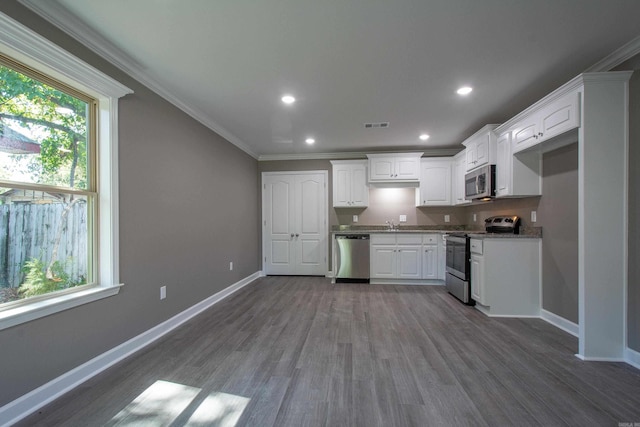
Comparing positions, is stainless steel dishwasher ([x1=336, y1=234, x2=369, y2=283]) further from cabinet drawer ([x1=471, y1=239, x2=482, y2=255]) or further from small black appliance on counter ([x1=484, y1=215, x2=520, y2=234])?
small black appliance on counter ([x1=484, y1=215, x2=520, y2=234])

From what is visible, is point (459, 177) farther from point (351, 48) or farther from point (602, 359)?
point (351, 48)

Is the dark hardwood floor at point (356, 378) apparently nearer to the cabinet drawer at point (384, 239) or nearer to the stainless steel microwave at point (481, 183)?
the stainless steel microwave at point (481, 183)

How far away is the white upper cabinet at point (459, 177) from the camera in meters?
4.48

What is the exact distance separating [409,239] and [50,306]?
4.42 metres

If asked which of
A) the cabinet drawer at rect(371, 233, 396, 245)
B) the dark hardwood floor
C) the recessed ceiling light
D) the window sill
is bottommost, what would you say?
the dark hardwood floor

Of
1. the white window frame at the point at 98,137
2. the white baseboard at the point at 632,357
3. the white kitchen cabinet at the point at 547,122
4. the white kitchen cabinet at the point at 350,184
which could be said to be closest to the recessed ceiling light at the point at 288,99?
the white window frame at the point at 98,137

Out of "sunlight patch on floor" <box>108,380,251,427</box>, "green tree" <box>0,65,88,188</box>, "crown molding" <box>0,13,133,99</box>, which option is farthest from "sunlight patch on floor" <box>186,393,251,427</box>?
"crown molding" <box>0,13,133,99</box>

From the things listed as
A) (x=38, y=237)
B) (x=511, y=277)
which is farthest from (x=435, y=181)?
(x=38, y=237)

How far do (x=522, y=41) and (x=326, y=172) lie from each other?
3.73 metres

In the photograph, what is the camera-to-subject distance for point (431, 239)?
4641 mm

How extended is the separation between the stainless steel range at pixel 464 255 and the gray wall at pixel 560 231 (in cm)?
39

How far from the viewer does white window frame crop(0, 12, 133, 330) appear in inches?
59.3

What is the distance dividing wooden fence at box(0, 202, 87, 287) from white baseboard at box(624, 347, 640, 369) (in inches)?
167

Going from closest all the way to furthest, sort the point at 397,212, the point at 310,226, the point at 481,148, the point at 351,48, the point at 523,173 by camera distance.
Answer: the point at 351,48
the point at 523,173
the point at 481,148
the point at 397,212
the point at 310,226
